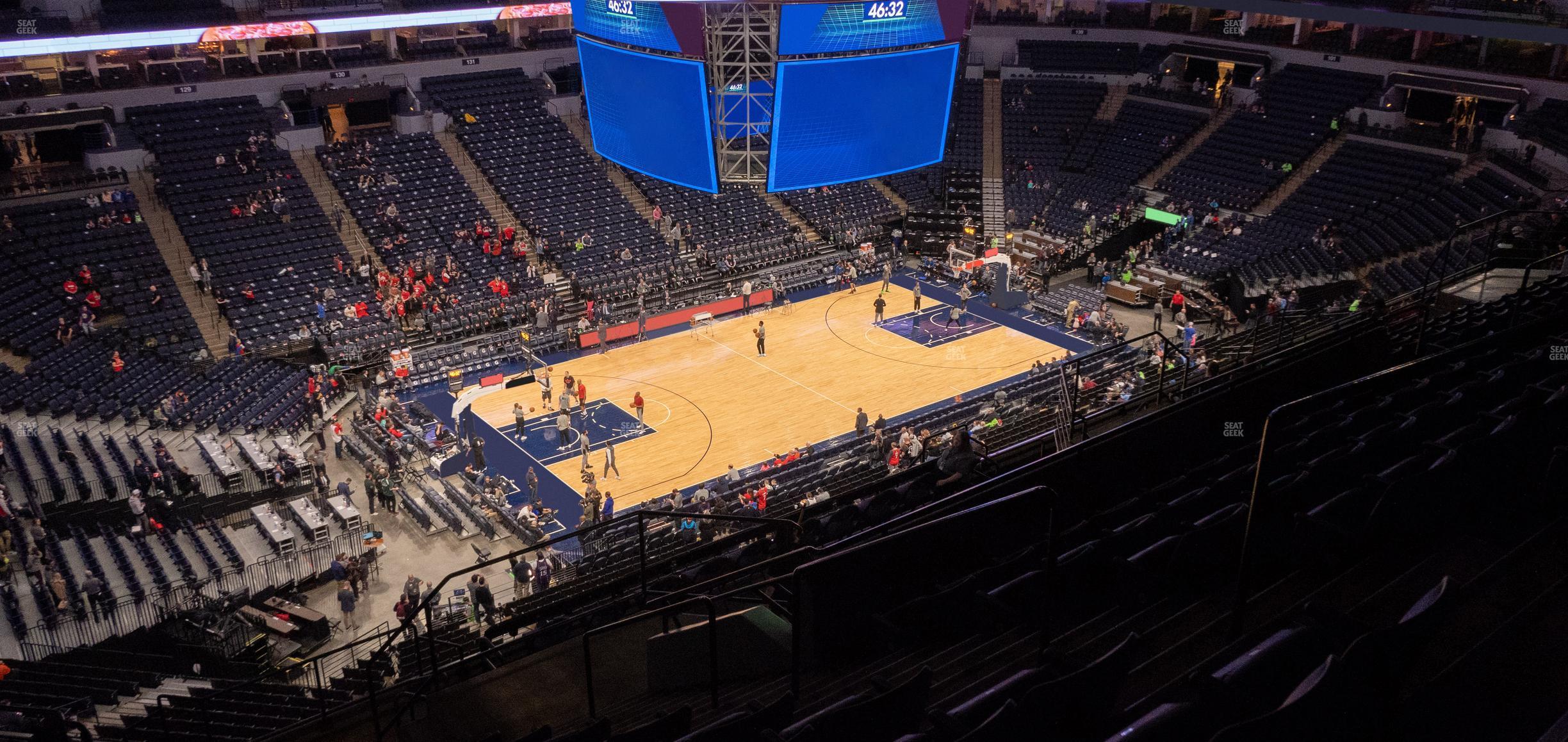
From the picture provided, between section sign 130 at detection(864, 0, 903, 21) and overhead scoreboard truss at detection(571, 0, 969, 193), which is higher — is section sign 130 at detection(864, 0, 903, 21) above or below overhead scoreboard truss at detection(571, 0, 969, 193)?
above

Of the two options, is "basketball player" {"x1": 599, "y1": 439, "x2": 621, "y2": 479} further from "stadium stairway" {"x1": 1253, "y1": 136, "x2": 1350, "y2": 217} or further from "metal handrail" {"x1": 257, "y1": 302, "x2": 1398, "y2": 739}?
"stadium stairway" {"x1": 1253, "y1": 136, "x2": 1350, "y2": 217}

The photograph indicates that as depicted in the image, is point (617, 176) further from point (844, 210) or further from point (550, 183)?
point (844, 210)

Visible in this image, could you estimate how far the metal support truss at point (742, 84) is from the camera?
14766mm

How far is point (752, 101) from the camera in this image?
604 inches

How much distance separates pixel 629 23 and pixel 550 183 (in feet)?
77.4

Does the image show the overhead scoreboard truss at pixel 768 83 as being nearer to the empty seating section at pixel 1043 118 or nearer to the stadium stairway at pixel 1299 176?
the stadium stairway at pixel 1299 176

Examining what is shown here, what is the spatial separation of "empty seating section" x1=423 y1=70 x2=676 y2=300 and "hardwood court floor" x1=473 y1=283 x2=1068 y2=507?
12.1ft

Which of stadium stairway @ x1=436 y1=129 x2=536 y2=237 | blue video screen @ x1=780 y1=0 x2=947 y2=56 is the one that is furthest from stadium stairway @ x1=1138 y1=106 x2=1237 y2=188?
blue video screen @ x1=780 y1=0 x2=947 y2=56

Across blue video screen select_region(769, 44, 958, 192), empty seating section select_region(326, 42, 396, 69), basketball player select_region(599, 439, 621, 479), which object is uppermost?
blue video screen select_region(769, 44, 958, 192)

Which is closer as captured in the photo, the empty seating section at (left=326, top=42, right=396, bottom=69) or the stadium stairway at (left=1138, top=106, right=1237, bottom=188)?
the empty seating section at (left=326, top=42, right=396, bottom=69)

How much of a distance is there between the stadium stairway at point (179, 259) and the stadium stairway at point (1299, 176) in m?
31.2

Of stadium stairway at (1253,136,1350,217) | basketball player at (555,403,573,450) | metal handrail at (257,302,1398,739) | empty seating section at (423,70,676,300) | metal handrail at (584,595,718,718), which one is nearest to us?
metal handrail at (584,595,718,718)

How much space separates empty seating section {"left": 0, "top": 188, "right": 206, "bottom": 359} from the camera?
26469mm

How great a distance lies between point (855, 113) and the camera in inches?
615
